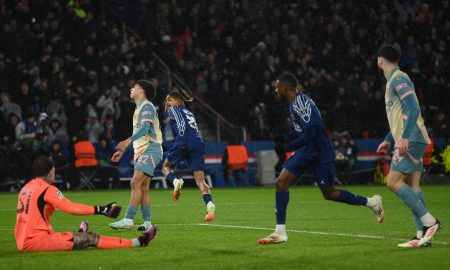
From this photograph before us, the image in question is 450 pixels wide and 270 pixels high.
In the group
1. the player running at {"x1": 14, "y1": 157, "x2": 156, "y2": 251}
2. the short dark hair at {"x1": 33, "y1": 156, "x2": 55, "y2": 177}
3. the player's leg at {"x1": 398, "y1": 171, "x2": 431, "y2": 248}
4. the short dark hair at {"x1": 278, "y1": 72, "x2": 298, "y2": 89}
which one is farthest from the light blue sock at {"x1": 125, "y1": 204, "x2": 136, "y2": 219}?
the player's leg at {"x1": 398, "y1": 171, "x2": 431, "y2": 248}

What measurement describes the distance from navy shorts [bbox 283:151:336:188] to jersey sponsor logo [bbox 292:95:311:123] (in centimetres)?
55

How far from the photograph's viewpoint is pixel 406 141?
34.1 ft

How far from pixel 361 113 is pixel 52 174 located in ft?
74.0

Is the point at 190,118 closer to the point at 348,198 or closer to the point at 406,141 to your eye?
the point at 348,198

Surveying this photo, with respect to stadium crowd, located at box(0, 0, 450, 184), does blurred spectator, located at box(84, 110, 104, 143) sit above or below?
below

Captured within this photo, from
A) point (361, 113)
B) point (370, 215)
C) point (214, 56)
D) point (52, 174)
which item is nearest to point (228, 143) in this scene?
point (214, 56)

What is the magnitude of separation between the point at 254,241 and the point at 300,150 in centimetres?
135

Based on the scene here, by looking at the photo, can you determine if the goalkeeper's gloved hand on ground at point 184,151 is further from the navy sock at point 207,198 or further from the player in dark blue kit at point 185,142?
the navy sock at point 207,198

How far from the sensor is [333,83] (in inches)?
1259

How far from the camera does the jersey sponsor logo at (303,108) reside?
11.5m

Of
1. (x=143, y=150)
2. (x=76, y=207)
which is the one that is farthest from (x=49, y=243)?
(x=143, y=150)

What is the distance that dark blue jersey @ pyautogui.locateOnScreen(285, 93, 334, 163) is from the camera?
11.3m

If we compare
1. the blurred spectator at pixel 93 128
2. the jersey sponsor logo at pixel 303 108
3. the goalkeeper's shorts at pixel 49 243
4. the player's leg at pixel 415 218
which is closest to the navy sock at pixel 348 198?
the player's leg at pixel 415 218

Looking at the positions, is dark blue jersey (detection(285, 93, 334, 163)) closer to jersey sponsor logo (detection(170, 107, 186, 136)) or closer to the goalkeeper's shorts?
the goalkeeper's shorts
